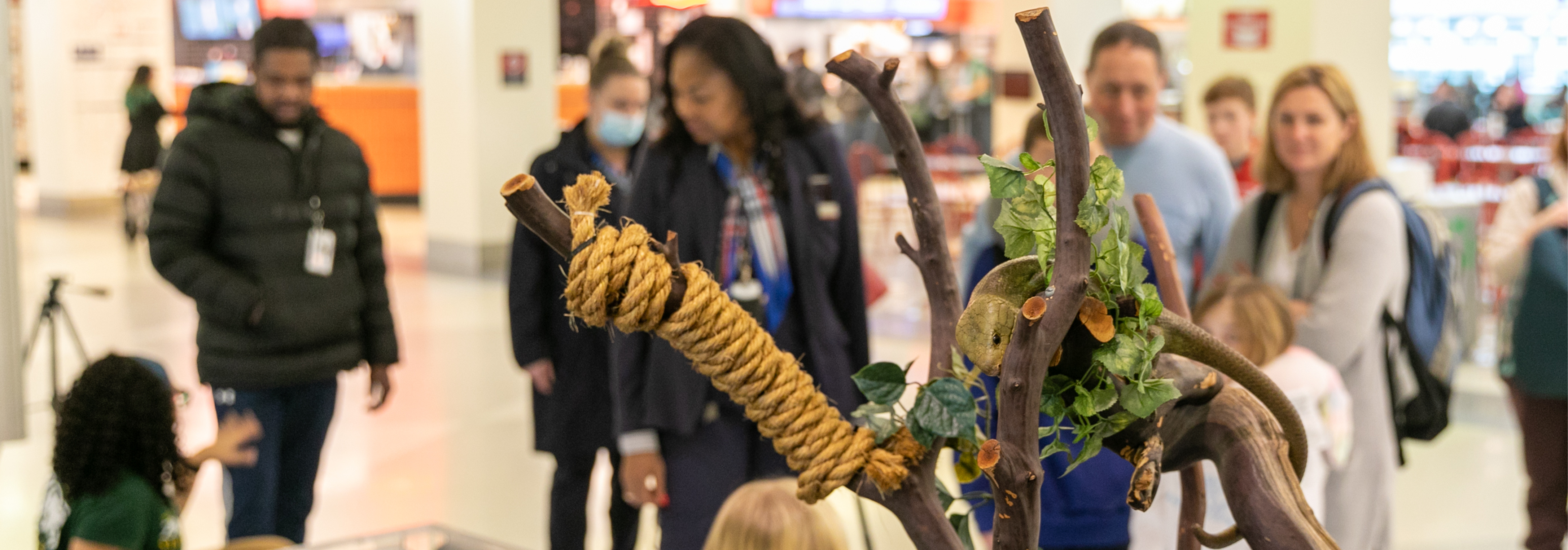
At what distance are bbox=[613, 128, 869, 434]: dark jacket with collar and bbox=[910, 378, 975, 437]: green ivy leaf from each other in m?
1.39

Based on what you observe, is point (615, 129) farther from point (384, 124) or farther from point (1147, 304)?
point (384, 124)

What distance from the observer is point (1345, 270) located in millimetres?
2689

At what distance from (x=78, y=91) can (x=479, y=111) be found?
651 cm

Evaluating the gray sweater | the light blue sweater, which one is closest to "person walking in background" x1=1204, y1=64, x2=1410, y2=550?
the gray sweater

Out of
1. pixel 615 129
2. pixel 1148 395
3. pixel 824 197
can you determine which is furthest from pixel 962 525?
pixel 615 129

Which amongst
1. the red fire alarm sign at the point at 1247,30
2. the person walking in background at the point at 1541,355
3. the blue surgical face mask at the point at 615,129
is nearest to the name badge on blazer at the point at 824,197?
the blue surgical face mask at the point at 615,129

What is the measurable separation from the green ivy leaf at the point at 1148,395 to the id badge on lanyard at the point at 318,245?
258 centimetres

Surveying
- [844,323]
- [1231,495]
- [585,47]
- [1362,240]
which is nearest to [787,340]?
[844,323]

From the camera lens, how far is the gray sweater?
2.68 m

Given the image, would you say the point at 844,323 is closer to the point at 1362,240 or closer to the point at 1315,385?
the point at 1315,385

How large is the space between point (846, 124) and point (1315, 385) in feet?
41.3

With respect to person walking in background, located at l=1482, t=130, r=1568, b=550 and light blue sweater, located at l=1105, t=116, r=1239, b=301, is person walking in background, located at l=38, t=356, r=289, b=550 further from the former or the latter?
person walking in background, located at l=1482, t=130, r=1568, b=550

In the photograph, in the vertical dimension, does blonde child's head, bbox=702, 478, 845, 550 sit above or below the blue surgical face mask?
below

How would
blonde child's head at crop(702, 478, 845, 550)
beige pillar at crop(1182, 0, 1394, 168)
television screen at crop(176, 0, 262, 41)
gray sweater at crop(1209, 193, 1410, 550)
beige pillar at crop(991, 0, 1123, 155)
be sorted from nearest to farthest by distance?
blonde child's head at crop(702, 478, 845, 550), gray sweater at crop(1209, 193, 1410, 550), beige pillar at crop(1182, 0, 1394, 168), beige pillar at crop(991, 0, 1123, 155), television screen at crop(176, 0, 262, 41)
